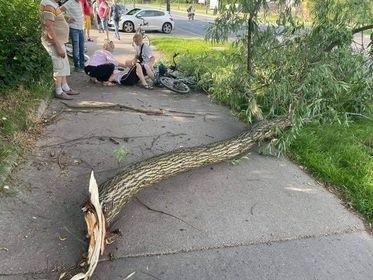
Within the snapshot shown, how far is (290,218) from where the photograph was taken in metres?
3.74

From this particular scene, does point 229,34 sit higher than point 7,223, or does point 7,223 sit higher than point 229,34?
point 229,34

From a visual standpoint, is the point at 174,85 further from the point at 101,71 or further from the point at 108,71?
the point at 101,71

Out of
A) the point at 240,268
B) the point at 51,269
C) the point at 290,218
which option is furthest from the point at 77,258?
the point at 290,218

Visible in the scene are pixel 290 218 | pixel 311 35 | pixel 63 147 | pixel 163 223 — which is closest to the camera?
pixel 163 223

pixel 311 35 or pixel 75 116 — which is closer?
pixel 311 35

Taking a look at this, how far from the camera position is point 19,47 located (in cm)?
623

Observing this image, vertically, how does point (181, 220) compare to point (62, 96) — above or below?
below

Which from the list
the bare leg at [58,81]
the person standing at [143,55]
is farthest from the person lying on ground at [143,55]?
the bare leg at [58,81]

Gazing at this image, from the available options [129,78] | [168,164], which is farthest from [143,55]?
[168,164]

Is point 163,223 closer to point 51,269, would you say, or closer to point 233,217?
point 233,217

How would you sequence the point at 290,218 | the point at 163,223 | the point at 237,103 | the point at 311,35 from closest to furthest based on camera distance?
the point at 163,223, the point at 290,218, the point at 311,35, the point at 237,103

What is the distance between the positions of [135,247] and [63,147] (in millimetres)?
2035

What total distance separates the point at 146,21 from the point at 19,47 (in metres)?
16.4

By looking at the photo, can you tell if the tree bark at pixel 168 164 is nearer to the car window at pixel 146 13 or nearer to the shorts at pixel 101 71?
the shorts at pixel 101 71
